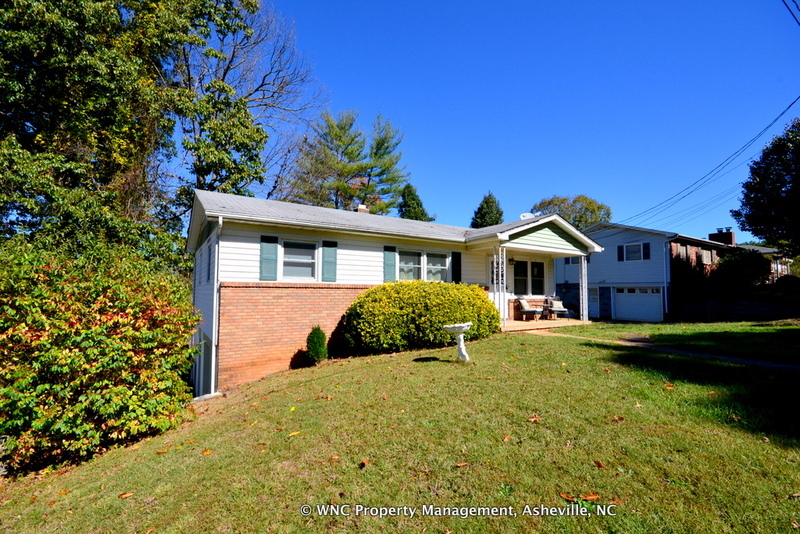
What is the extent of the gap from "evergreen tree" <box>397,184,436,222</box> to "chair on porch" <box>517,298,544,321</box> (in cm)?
1632

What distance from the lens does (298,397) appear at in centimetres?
639

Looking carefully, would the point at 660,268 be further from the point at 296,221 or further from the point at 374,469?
the point at 374,469

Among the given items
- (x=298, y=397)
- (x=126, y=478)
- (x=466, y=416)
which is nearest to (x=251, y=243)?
(x=298, y=397)

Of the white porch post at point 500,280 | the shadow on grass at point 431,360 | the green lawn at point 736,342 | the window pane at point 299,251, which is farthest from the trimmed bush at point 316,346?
the green lawn at point 736,342

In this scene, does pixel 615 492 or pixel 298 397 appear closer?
pixel 615 492

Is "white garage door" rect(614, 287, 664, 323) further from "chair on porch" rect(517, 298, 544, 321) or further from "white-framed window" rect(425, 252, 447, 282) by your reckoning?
"white-framed window" rect(425, 252, 447, 282)

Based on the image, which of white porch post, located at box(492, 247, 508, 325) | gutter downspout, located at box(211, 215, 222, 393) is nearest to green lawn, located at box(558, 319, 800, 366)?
white porch post, located at box(492, 247, 508, 325)

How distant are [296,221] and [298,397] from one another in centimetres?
508

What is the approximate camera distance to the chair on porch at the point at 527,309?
14133mm

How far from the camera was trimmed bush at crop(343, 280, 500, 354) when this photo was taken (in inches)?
377

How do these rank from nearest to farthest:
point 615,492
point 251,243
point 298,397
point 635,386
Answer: point 615,492 < point 635,386 < point 298,397 < point 251,243

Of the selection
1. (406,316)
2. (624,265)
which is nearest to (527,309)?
(406,316)

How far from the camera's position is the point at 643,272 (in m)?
21.5

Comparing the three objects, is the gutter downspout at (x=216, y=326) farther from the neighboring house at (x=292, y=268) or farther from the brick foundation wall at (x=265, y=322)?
the brick foundation wall at (x=265, y=322)
